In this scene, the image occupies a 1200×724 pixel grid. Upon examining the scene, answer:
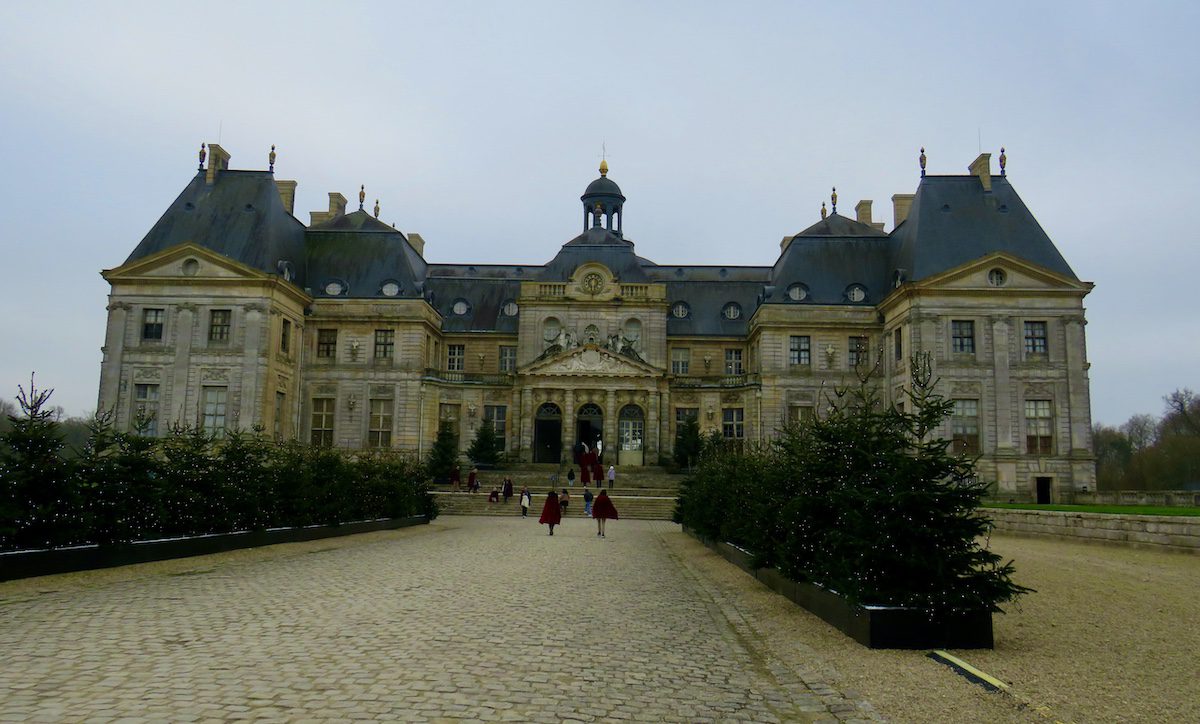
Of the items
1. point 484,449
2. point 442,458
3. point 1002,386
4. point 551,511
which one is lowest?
point 551,511

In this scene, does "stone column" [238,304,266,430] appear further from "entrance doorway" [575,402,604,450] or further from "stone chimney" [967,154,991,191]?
"stone chimney" [967,154,991,191]

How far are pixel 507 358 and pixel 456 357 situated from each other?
3.12 m

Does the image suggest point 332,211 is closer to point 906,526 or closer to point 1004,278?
point 1004,278

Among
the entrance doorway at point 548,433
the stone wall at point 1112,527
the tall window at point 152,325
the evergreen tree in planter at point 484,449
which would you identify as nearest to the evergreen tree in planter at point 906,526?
the stone wall at point 1112,527

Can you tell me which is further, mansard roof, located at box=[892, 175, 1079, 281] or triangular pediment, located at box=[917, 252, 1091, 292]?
mansard roof, located at box=[892, 175, 1079, 281]

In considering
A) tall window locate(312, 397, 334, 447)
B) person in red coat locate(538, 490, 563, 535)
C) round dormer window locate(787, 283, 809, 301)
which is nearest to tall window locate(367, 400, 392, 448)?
tall window locate(312, 397, 334, 447)

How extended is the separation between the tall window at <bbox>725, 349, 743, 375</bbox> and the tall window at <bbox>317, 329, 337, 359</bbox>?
885 inches

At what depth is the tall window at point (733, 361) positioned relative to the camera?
53625 millimetres

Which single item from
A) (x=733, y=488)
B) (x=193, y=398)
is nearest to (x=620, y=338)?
(x=193, y=398)

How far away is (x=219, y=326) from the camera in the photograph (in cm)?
4406

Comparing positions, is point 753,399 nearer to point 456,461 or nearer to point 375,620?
point 456,461

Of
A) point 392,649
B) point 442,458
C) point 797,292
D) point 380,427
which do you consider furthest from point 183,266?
point 392,649

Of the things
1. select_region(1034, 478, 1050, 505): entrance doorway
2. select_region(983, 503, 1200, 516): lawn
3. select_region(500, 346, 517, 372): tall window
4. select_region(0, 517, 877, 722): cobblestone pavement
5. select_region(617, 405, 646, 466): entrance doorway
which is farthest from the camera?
select_region(500, 346, 517, 372): tall window

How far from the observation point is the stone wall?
65.3ft
